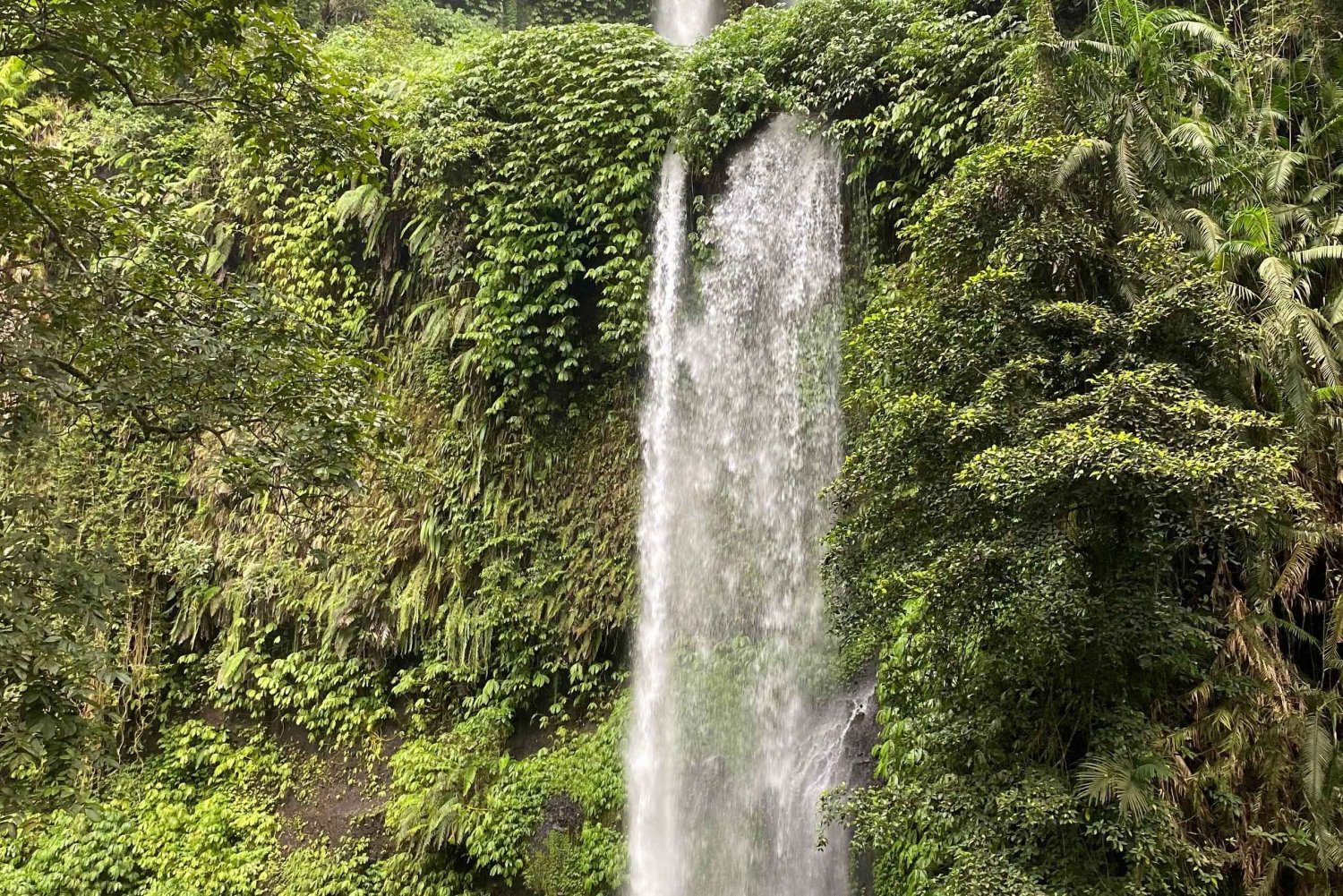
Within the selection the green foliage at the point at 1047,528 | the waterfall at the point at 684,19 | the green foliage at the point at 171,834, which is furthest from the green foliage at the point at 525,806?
the waterfall at the point at 684,19

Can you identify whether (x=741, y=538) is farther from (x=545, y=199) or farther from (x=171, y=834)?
(x=171, y=834)

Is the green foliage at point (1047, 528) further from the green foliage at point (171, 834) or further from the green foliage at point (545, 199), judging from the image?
the green foliage at point (171, 834)

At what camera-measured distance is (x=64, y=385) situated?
4324 mm

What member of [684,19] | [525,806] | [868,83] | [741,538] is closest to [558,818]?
[525,806]

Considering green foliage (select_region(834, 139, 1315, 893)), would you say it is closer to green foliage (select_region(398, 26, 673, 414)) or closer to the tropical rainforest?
the tropical rainforest

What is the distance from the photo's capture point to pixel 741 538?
338 inches

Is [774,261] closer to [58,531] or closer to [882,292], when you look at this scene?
[882,292]

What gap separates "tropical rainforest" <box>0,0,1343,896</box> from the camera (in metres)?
4.47

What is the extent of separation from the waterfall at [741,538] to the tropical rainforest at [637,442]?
0.36m

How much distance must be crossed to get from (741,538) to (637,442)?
1.77 metres

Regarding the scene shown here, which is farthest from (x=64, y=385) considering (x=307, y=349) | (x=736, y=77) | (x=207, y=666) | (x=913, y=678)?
(x=207, y=666)

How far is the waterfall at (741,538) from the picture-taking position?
7547mm

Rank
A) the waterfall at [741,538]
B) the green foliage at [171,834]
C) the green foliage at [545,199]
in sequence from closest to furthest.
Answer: the waterfall at [741,538]
the green foliage at [171,834]
the green foliage at [545,199]

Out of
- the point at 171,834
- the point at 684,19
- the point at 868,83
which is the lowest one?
the point at 171,834
